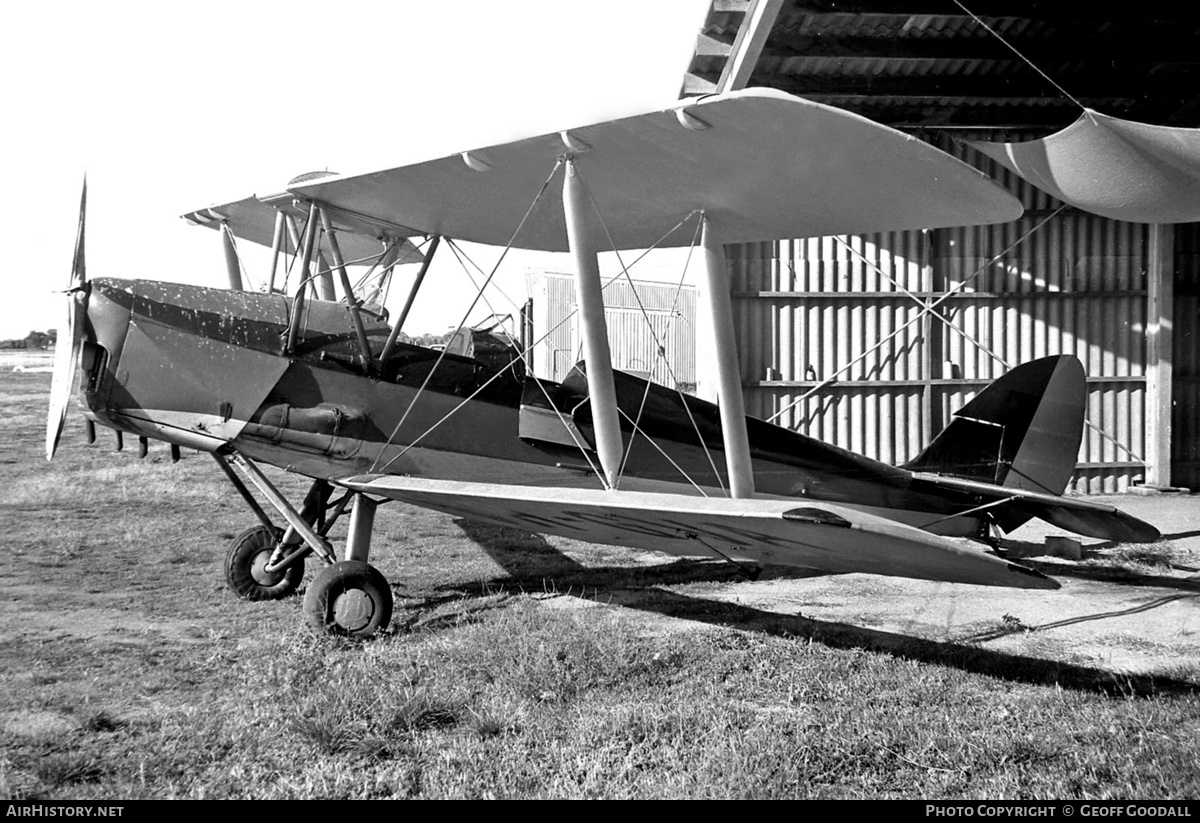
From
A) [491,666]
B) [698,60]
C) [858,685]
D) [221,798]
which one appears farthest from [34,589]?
[698,60]

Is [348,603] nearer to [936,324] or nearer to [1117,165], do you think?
[1117,165]

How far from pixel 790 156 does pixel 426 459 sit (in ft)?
8.88

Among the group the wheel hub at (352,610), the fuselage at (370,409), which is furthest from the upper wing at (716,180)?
the wheel hub at (352,610)

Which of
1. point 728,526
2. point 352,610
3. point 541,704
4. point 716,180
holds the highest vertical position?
point 716,180

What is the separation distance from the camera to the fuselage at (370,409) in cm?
485

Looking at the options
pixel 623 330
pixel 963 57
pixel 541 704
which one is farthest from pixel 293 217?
pixel 623 330

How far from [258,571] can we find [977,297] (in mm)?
9397

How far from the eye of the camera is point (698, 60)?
9.48 m

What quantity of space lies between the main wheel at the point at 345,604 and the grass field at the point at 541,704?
12 cm

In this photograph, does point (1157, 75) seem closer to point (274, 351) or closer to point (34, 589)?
point (274, 351)

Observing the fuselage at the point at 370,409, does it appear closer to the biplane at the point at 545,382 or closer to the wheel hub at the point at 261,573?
the biplane at the point at 545,382

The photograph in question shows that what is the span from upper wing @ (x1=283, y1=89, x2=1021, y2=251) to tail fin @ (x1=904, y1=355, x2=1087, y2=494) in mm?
1953

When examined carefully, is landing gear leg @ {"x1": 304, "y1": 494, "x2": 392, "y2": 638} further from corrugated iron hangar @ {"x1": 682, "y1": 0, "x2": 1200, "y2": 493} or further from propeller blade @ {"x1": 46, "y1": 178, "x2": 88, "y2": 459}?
corrugated iron hangar @ {"x1": 682, "y1": 0, "x2": 1200, "y2": 493}

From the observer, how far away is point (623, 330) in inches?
627
